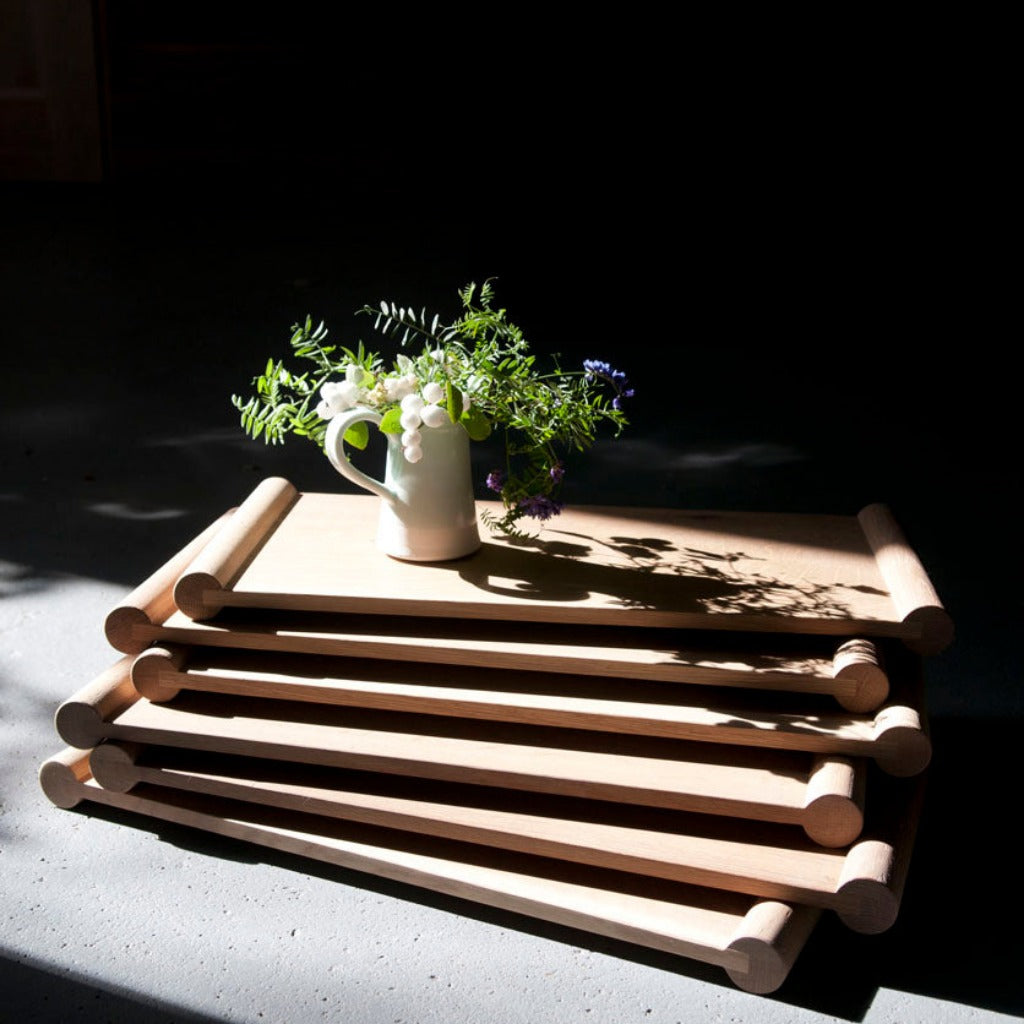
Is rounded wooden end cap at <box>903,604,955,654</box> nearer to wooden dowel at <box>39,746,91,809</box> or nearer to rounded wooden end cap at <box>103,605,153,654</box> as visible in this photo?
rounded wooden end cap at <box>103,605,153,654</box>

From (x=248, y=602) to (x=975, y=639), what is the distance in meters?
1.50

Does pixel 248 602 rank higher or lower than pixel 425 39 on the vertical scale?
lower

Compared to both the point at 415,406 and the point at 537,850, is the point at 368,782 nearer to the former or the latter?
the point at 537,850

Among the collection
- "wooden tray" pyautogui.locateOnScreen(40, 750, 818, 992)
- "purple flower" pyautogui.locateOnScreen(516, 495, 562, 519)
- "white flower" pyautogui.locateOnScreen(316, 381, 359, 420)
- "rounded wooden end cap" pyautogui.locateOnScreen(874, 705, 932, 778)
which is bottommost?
"wooden tray" pyautogui.locateOnScreen(40, 750, 818, 992)

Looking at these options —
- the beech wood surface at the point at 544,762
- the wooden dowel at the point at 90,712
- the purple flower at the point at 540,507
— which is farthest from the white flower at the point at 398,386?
the wooden dowel at the point at 90,712

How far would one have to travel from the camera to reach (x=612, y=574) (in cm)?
203

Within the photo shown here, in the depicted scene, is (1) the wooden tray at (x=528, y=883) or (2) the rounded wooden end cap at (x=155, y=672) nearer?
(1) the wooden tray at (x=528, y=883)

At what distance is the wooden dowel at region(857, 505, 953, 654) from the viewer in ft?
6.03

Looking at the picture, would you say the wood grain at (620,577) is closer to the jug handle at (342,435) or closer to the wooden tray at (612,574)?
the wooden tray at (612,574)

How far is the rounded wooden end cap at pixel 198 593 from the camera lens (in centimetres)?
198

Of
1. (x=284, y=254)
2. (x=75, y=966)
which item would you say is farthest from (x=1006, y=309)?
(x=75, y=966)

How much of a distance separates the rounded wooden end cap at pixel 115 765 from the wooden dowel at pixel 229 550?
0.75 feet

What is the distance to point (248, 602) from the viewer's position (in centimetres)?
198

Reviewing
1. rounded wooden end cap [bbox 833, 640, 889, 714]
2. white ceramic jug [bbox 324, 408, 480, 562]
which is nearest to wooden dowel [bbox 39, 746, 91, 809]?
white ceramic jug [bbox 324, 408, 480, 562]
